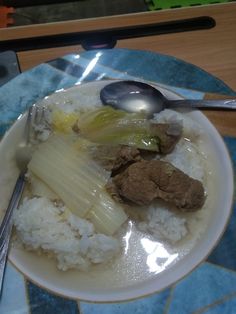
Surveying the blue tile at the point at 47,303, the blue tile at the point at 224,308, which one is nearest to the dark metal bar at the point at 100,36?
the blue tile at the point at 47,303

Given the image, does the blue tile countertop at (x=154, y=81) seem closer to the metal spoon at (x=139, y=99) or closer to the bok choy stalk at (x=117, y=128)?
the metal spoon at (x=139, y=99)

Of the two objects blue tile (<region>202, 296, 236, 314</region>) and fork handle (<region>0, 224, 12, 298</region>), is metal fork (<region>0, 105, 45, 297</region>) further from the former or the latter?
blue tile (<region>202, 296, 236, 314</region>)

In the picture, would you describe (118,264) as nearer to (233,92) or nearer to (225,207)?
(225,207)

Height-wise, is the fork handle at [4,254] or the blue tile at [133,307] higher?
the fork handle at [4,254]

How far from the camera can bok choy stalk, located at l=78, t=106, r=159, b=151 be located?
5.40 feet

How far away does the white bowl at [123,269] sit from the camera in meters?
1.35

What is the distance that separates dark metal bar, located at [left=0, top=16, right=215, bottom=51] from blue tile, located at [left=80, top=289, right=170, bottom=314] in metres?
1.26

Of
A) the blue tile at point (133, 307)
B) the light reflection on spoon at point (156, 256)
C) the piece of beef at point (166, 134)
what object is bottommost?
the light reflection on spoon at point (156, 256)

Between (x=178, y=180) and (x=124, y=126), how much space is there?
1.15 ft

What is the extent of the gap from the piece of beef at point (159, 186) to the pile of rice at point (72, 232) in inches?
3.3

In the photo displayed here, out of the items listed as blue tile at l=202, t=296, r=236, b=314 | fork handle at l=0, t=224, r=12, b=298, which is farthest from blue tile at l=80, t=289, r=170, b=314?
fork handle at l=0, t=224, r=12, b=298

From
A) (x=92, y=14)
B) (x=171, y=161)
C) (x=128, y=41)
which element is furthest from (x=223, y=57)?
(x=92, y=14)

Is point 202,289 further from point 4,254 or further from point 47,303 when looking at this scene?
point 4,254

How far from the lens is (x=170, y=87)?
182 cm
